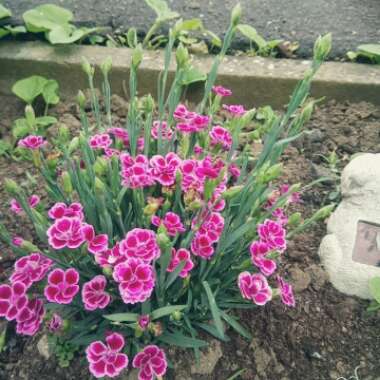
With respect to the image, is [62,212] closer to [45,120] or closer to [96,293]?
[96,293]

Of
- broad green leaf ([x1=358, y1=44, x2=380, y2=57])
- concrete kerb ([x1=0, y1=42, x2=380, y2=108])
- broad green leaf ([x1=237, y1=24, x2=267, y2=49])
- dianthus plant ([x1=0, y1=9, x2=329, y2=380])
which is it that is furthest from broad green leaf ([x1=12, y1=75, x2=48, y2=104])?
broad green leaf ([x1=358, y1=44, x2=380, y2=57])

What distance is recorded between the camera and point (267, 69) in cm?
218

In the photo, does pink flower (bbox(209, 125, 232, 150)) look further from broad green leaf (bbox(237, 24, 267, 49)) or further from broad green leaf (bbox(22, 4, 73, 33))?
broad green leaf (bbox(22, 4, 73, 33))

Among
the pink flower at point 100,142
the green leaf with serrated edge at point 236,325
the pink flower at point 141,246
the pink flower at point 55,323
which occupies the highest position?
the pink flower at point 100,142

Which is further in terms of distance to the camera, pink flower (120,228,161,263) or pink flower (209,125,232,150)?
pink flower (209,125,232,150)

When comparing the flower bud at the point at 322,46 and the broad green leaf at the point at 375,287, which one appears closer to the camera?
the flower bud at the point at 322,46

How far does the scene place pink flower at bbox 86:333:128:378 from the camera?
1026 mm

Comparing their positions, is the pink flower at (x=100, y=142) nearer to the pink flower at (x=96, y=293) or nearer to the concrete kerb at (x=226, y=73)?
the pink flower at (x=96, y=293)

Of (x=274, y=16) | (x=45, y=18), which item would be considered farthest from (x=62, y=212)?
(x=274, y=16)

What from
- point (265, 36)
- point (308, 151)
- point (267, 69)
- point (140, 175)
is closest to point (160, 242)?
point (140, 175)

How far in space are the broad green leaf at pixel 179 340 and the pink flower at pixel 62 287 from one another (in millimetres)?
268

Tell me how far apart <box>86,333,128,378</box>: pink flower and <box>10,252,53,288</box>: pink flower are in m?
0.21

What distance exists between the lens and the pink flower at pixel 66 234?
1006mm

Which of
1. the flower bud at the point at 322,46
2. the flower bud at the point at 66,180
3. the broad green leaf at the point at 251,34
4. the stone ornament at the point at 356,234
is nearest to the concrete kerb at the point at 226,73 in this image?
the broad green leaf at the point at 251,34
